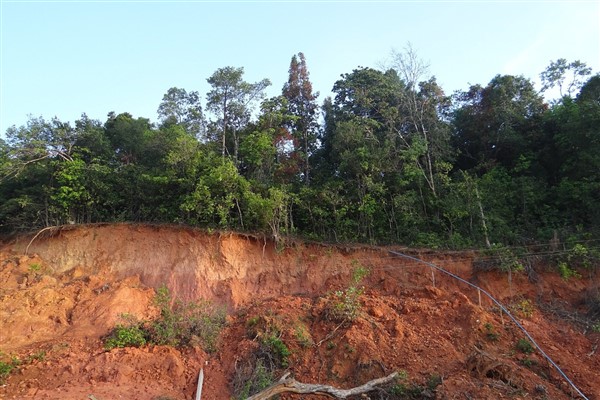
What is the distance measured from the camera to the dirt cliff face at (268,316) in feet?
33.5

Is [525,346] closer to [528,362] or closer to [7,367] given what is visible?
[528,362]

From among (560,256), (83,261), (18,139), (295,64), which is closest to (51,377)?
(83,261)

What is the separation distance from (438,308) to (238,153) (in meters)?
10.4

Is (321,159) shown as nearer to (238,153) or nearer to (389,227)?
(238,153)

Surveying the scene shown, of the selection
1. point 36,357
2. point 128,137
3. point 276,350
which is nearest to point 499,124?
point 276,350

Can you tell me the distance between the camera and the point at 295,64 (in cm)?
2130

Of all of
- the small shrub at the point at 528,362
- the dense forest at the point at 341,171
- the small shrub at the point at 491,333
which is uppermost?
the dense forest at the point at 341,171

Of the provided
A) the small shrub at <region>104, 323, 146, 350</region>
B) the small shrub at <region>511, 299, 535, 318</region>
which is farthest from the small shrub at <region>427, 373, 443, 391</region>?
the small shrub at <region>104, 323, 146, 350</region>

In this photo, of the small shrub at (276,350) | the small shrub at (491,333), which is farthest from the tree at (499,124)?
the small shrub at (276,350)

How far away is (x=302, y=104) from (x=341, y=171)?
5.55 metres

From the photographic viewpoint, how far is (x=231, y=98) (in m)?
18.7

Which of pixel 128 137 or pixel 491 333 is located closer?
pixel 491 333

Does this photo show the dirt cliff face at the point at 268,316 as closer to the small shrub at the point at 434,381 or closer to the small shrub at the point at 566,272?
the small shrub at the point at 434,381

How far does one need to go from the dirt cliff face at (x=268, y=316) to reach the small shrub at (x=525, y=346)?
0.13 meters
